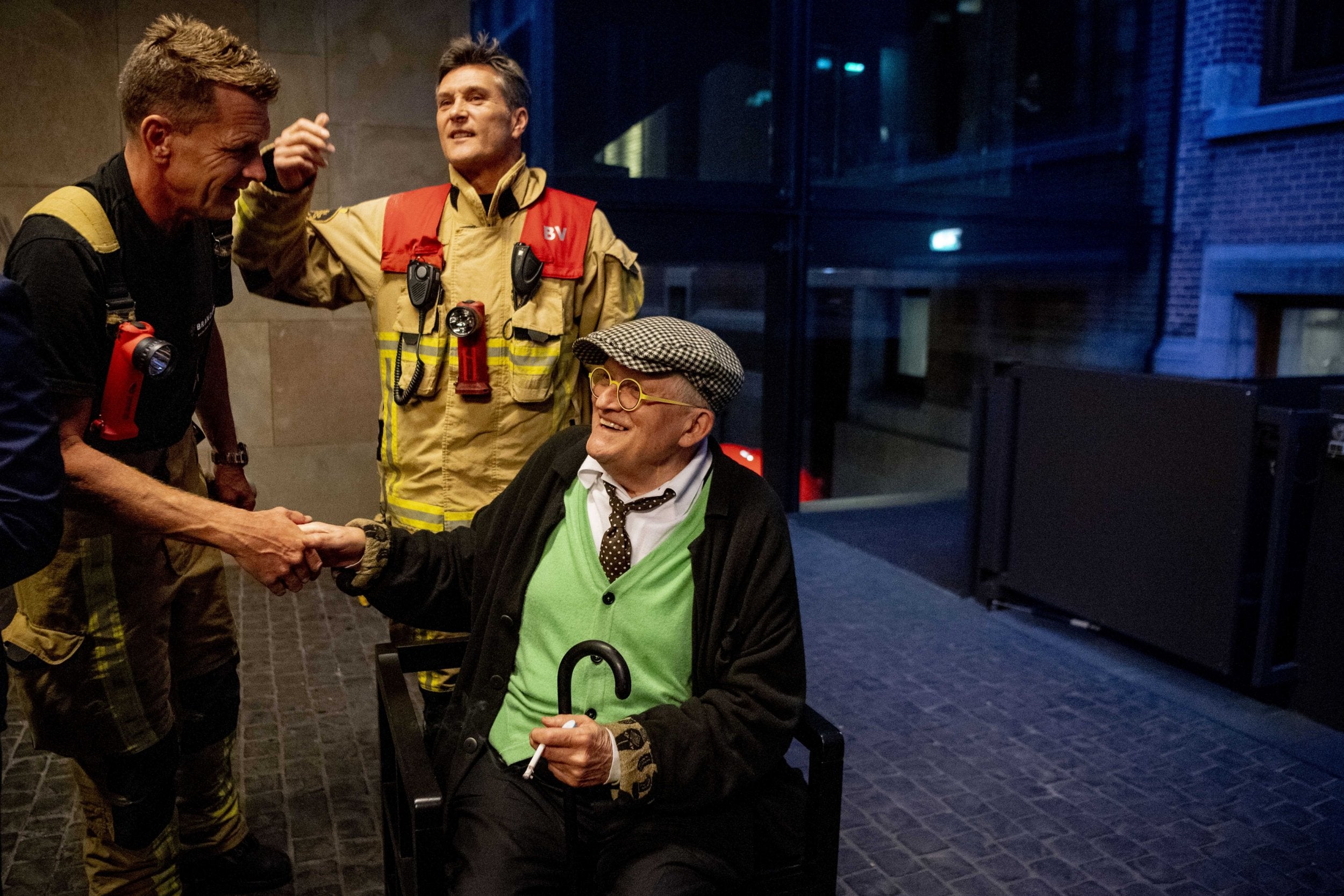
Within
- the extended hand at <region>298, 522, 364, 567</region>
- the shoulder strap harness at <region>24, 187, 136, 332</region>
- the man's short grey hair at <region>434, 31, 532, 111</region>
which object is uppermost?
the man's short grey hair at <region>434, 31, 532, 111</region>

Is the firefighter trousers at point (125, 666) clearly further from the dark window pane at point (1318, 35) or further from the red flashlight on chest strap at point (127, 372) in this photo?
the dark window pane at point (1318, 35)

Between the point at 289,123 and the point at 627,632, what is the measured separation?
15.6 ft

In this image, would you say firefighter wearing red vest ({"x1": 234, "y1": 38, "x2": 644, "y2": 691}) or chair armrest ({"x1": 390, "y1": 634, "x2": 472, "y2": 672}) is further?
firefighter wearing red vest ({"x1": 234, "y1": 38, "x2": 644, "y2": 691})

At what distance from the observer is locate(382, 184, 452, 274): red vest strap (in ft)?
10.8

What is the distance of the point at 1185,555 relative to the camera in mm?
5051

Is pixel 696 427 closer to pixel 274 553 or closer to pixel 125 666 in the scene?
pixel 274 553

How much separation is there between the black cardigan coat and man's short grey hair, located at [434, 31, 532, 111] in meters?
1.21

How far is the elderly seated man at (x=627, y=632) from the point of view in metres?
2.18

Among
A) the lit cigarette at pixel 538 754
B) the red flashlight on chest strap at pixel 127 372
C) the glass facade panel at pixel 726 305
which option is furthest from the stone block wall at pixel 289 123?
the lit cigarette at pixel 538 754

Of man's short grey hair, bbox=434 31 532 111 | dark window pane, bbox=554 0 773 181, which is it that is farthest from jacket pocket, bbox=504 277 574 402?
dark window pane, bbox=554 0 773 181

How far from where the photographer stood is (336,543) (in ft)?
7.93

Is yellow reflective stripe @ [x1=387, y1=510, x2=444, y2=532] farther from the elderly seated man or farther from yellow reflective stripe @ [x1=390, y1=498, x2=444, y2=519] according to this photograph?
the elderly seated man

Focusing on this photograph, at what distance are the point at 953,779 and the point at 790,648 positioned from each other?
2155mm

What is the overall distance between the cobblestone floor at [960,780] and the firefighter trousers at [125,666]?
2.04 ft
